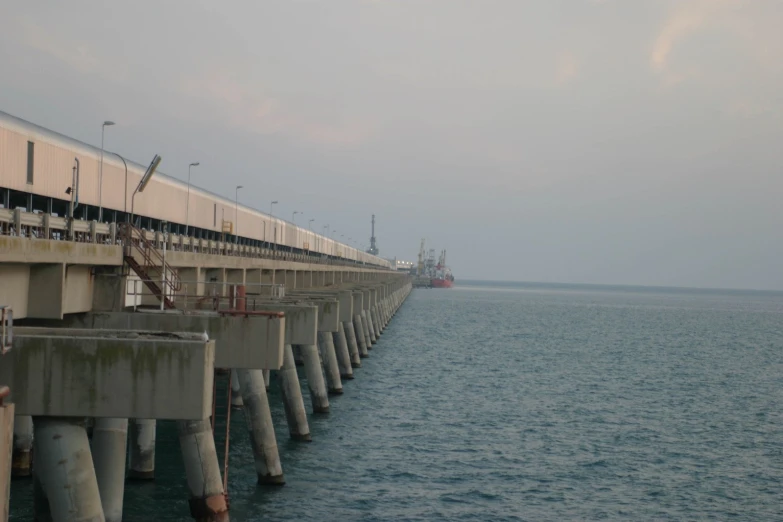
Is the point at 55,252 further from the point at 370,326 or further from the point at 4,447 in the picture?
the point at 370,326

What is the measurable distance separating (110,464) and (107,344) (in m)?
5.20

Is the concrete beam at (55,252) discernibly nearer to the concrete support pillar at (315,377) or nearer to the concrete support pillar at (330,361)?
the concrete support pillar at (315,377)

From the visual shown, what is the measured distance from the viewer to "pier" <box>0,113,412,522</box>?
15.5 m

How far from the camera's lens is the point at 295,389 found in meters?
32.6

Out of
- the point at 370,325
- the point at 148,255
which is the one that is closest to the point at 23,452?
the point at 148,255

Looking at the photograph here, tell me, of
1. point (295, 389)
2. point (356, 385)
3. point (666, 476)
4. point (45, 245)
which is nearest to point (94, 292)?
point (45, 245)

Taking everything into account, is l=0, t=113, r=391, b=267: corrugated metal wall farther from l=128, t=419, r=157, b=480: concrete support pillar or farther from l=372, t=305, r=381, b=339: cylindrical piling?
l=372, t=305, r=381, b=339: cylindrical piling

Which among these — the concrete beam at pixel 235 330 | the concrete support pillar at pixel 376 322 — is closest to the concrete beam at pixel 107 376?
the concrete beam at pixel 235 330

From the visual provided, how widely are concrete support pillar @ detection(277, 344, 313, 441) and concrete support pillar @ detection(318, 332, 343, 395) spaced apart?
11.5 meters

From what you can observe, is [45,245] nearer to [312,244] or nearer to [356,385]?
[356,385]

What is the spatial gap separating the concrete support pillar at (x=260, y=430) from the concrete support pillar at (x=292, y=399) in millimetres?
6350

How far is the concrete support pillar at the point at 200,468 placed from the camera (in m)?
20.1

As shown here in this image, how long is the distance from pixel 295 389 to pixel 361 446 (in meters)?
3.38

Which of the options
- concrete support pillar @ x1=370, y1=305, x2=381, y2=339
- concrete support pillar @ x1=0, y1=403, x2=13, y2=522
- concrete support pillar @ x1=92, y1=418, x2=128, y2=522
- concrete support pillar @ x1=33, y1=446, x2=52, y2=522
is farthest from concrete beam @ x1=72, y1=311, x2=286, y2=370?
concrete support pillar @ x1=370, y1=305, x2=381, y2=339
